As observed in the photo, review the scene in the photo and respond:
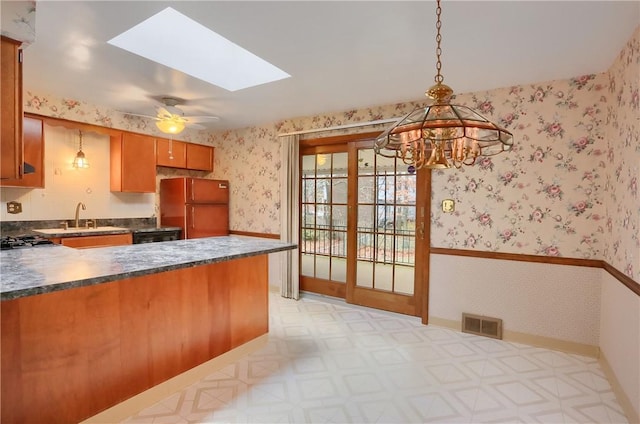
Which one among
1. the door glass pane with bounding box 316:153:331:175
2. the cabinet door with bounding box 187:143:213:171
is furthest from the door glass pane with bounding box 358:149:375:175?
the cabinet door with bounding box 187:143:213:171

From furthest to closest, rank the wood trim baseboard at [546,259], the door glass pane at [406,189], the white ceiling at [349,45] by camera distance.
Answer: the door glass pane at [406,189] → the wood trim baseboard at [546,259] → the white ceiling at [349,45]

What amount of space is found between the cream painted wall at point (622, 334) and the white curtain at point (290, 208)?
120 inches

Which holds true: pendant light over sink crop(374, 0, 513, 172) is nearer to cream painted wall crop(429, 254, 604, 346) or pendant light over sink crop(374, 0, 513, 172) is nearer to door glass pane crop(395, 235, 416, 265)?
cream painted wall crop(429, 254, 604, 346)

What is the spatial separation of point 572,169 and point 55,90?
4936 mm

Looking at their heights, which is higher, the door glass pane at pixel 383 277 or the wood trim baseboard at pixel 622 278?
the wood trim baseboard at pixel 622 278

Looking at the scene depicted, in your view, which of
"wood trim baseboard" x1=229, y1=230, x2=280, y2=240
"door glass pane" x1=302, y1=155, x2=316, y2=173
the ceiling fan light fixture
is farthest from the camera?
"wood trim baseboard" x1=229, y1=230, x2=280, y2=240

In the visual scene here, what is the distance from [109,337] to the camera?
1817mm

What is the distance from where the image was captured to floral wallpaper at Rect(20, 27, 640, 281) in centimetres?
222

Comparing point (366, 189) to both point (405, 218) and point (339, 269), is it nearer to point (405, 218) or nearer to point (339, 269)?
point (405, 218)

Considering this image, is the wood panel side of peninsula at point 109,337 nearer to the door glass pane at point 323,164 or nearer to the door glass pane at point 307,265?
the door glass pane at point 307,265

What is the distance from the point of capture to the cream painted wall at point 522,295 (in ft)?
8.95

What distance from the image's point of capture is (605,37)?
82.9 inches

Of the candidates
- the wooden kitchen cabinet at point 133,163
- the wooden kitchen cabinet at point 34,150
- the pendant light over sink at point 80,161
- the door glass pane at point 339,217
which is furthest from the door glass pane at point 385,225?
the wooden kitchen cabinet at point 34,150

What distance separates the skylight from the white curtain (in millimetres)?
1207
